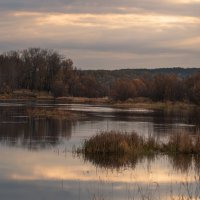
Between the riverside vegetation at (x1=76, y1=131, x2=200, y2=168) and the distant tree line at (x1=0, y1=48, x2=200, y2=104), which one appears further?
the distant tree line at (x1=0, y1=48, x2=200, y2=104)

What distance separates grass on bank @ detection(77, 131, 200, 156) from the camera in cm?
2042

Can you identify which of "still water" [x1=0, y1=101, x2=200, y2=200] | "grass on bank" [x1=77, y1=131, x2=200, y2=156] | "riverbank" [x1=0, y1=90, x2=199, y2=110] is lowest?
"riverbank" [x1=0, y1=90, x2=199, y2=110]

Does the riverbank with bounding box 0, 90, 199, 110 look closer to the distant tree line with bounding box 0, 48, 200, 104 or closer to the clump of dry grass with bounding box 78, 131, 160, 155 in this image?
the distant tree line with bounding box 0, 48, 200, 104

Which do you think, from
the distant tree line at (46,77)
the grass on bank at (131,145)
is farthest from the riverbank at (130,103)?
the grass on bank at (131,145)

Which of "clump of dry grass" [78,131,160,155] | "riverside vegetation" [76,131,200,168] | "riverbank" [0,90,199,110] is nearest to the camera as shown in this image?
"riverside vegetation" [76,131,200,168]

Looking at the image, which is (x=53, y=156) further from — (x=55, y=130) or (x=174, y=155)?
(x=55, y=130)

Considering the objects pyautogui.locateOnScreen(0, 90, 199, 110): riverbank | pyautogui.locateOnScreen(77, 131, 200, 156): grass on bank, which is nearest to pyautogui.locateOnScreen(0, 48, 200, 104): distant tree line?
pyautogui.locateOnScreen(0, 90, 199, 110): riverbank

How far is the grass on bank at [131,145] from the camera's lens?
67.0ft

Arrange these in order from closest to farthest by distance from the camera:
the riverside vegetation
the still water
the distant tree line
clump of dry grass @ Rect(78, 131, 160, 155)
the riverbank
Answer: the still water < the riverside vegetation < clump of dry grass @ Rect(78, 131, 160, 155) < the riverbank < the distant tree line

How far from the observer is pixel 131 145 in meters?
20.8

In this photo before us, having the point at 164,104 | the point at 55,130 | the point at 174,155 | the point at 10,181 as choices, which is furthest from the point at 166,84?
the point at 10,181

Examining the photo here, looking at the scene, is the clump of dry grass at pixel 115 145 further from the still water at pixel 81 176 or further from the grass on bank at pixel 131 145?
the still water at pixel 81 176

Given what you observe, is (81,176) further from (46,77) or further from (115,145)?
(46,77)

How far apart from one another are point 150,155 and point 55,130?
37.6ft
